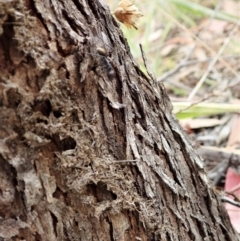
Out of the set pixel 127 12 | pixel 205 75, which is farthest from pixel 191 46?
pixel 127 12

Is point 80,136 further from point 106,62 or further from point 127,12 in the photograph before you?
point 127,12

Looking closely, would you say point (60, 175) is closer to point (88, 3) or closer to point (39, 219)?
point (39, 219)

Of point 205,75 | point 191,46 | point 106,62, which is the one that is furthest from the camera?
point 191,46

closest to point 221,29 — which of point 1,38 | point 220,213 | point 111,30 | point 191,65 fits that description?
point 191,65

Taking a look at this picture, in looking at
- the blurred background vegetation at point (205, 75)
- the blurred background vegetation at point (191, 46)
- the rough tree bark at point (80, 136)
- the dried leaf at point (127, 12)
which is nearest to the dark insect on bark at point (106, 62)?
the rough tree bark at point (80, 136)

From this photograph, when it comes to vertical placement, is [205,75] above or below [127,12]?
above

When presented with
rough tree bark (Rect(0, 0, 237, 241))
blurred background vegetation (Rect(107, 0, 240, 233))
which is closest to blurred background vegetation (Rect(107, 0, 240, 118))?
blurred background vegetation (Rect(107, 0, 240, 233))

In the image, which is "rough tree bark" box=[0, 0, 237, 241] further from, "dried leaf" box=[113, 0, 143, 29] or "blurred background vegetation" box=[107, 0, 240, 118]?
"blurred background vegetation" box=[107, 0, 240, 118]
